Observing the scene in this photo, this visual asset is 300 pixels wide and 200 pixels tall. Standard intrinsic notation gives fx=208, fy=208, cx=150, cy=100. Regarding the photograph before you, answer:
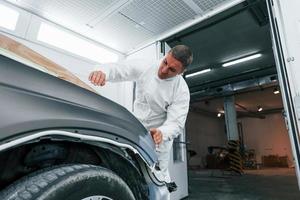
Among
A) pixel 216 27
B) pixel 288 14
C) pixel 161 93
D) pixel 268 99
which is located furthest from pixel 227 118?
pixel 161 93

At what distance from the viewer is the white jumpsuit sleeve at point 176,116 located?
161 centimetres

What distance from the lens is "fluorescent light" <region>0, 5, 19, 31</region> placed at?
2662 millimetres

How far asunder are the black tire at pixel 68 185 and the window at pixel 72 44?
285cm

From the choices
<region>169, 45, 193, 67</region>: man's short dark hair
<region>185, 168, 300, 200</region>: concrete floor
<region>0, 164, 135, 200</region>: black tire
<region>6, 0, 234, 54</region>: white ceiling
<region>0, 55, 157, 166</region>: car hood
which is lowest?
<region>185, 168, 300, 200</region>: concrete floor

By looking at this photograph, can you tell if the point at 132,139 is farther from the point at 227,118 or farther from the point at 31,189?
the point at 227,118

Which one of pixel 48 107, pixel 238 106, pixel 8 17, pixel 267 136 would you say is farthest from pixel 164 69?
pixel 267 136

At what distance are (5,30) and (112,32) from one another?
1480 millimetres

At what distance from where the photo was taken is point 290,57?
6.63 feet

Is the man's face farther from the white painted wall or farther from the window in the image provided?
the white painted wall

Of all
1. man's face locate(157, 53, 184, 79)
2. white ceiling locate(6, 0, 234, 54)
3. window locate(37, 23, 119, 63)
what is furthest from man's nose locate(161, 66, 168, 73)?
window locate(37, 23, 119, 63)

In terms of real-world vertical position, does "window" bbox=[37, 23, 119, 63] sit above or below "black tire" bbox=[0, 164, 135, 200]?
above

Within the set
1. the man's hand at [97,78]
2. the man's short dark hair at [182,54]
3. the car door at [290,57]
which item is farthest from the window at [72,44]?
the car door at [290,57]

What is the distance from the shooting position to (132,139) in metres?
0.91

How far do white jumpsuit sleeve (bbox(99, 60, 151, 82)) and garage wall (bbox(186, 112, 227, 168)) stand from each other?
417 inches
